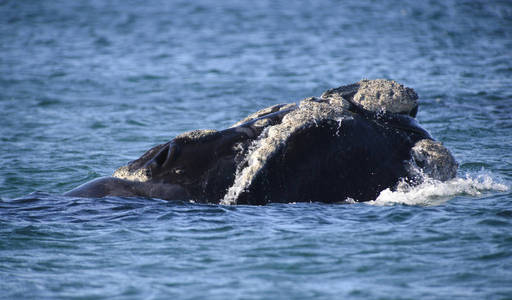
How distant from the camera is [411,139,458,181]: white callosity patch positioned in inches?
348

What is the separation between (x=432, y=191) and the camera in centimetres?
876

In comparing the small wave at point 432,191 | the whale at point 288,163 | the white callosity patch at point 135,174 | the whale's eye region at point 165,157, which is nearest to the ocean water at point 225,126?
the small wave at point 432,191

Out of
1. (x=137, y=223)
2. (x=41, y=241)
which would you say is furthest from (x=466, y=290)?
(x=41, y=241)

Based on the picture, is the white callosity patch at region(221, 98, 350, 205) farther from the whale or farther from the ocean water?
the ocean water

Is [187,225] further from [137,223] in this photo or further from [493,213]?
[493,213]

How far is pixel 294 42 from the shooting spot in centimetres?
2850

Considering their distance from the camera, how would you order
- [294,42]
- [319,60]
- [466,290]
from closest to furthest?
[466,290] → [319,60] → [294,42]

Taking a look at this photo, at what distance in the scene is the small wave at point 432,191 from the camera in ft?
28.1

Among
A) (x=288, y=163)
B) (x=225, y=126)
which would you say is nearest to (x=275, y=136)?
(x=288, y=163)

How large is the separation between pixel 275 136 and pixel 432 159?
1930 millimetres

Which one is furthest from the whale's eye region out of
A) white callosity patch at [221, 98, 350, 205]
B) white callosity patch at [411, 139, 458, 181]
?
white callosity patch at [411, 139, 458, 181]

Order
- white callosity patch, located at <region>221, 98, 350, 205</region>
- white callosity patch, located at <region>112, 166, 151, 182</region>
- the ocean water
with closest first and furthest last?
the ocean water → white callosity patch, located at <region>221, 98, 350, 205</region> → white callosity patch, located at <region>112, 166, 151, 182</region>

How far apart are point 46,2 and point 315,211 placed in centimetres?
3820

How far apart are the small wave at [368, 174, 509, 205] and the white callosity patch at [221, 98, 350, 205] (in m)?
1.07
